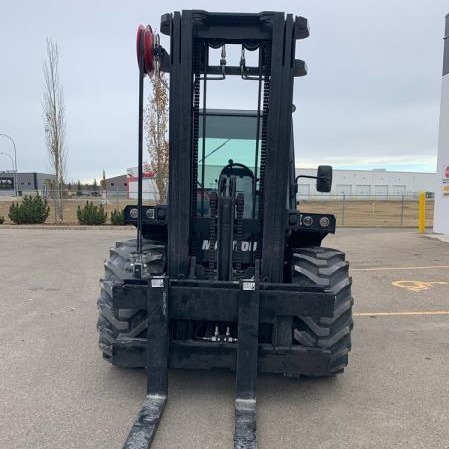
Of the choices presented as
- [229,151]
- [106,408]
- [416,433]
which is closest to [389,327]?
[416,433]

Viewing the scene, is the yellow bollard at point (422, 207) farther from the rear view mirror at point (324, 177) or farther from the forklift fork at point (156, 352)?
the forklift fork at point (156, 352)

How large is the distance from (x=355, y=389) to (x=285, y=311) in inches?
49.3

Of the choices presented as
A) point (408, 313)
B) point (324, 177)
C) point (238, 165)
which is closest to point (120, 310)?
point (238, 165)

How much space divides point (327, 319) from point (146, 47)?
2.59 m

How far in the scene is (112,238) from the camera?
17609 millimetres

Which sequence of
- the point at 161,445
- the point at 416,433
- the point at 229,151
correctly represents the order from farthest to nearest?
1. the point at 229,151
2. the point at 416,433
3. the point at 161,445

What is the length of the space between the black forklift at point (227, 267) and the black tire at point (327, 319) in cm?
1

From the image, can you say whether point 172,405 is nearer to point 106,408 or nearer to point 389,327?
point 106,408

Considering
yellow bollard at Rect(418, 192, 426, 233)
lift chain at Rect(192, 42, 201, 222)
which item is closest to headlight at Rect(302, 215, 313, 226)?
lift chain at Rect(192, 42, 201, 222)

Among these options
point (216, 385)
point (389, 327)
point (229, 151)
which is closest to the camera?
point (216, 385)

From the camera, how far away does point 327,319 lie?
12.9ft

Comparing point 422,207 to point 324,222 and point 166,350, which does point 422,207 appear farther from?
point 166,350

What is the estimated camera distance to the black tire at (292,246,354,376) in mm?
3910

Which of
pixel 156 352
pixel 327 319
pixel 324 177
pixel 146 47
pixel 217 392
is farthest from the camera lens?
pixel 324 177
